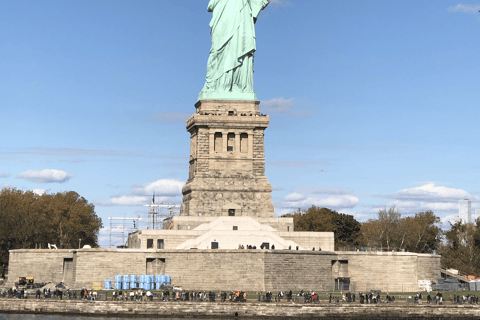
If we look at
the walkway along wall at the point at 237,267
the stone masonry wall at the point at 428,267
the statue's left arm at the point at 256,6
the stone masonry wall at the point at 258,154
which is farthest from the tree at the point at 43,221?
the stone masonry wall at the point at 428,267

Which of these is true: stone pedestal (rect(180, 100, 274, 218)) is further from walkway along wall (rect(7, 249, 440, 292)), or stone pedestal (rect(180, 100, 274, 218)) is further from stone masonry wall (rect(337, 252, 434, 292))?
stone masonry wall (rect(337, 252, 434, 292))

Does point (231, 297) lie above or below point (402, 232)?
below

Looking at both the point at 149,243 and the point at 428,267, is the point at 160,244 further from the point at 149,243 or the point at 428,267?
the point at 428,267

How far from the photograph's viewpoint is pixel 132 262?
5922 centimetres

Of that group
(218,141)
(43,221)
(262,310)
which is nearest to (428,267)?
(262,310)

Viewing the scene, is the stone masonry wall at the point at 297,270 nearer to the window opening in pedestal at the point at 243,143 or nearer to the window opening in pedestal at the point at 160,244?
the window opening in pedestal at the point at 160,244

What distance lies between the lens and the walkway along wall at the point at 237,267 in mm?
57094

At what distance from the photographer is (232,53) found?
75.0 meters

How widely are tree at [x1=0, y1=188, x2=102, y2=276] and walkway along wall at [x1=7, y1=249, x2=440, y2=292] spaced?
11.1 metres

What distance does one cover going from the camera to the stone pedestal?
70.4 meters

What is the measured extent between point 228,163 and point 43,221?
22.9m

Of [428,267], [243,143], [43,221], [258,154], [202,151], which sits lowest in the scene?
[428,267]

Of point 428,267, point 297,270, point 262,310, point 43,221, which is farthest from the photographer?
point 43,221

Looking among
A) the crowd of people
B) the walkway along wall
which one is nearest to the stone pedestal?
the walkway along wall
